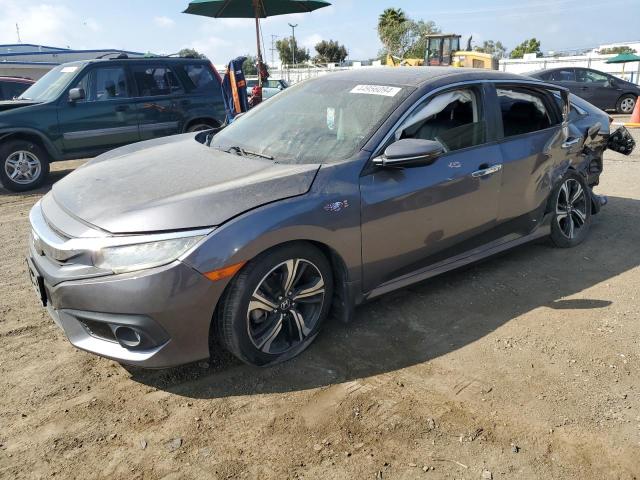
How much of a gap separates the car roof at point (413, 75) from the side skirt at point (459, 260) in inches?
50.1

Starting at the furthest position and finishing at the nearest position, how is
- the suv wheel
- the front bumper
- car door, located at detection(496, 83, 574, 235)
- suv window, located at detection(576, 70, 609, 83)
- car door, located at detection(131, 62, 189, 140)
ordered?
suv window, located at detection(576, 70, 609, 83) < car door, located at detection(131, 62, 189, 140) < the suv wheel < car door, located at detection(496, 83, 574, 235) < the front bumper

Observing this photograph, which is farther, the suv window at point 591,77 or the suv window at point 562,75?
the suv window at point 591,77

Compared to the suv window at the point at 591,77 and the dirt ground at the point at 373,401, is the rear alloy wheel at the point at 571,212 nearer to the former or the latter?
the dirt ground at the point at 373,401

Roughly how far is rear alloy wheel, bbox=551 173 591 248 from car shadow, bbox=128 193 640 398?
119 mm

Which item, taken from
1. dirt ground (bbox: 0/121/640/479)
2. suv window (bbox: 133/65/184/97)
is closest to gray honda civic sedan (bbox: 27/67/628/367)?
dirt ground (bbox: 0/121/640/479)

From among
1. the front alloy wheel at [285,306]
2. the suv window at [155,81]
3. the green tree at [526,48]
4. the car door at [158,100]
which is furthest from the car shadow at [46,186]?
the green tree at [526,48]

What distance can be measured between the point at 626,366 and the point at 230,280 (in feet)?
7.77

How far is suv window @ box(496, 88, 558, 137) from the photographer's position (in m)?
4.16

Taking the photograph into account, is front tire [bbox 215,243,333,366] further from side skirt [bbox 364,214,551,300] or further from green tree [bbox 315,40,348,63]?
green tree [bbox 315,40,348,63]

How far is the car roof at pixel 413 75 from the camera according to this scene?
12.3 ft

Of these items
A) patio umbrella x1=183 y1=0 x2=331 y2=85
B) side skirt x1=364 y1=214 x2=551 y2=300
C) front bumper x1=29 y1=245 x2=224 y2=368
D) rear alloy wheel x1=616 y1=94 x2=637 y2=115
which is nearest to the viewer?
front bumper x1=29 y1=245 x2=224 y2=368

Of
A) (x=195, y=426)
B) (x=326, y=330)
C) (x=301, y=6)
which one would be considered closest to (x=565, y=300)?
(x=326, y=330)

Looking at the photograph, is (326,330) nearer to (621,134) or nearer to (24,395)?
(24,395)

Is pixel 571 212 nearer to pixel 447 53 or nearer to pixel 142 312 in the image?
pixel 142 312
